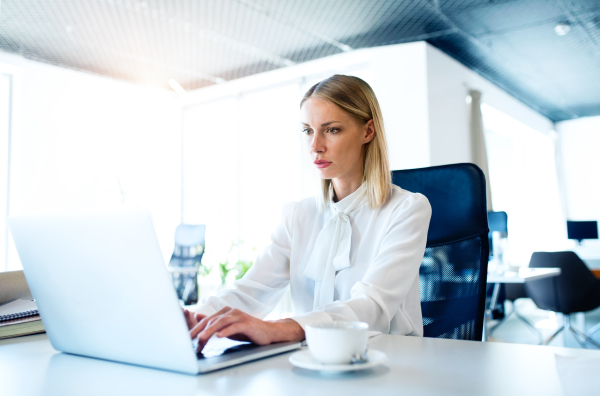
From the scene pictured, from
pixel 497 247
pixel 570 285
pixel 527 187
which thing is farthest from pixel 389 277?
pixel 527 187

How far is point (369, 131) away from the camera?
148 cm

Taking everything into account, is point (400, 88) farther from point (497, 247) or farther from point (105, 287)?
point (105, 287)

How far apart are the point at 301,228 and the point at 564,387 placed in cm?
97

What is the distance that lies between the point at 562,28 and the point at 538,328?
298 centimetres

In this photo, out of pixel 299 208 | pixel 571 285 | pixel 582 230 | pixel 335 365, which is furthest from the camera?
pixel 582 230

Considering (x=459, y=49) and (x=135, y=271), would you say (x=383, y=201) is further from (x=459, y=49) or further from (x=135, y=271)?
(x=459, y=49)

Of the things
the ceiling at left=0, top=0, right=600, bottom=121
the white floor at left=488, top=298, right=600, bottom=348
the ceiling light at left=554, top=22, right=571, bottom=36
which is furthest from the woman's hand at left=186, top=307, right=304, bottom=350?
the ceiling light at left=554, top=22, right=571, bottom=36

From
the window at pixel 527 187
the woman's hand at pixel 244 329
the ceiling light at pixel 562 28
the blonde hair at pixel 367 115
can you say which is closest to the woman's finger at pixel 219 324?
the woman's hand at pixel 244 329

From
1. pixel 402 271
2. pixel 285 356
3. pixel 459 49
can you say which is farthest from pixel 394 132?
pixel 285 356

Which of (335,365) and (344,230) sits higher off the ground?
(344,230)

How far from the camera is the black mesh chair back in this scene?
3.84 m

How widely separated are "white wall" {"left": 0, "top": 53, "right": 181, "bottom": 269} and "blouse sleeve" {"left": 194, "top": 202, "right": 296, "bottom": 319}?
3.77 m

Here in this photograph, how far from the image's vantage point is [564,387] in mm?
579

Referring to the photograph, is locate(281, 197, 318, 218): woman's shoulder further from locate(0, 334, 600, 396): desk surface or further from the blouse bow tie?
locate(0, 334, 600, 396): desk surface
